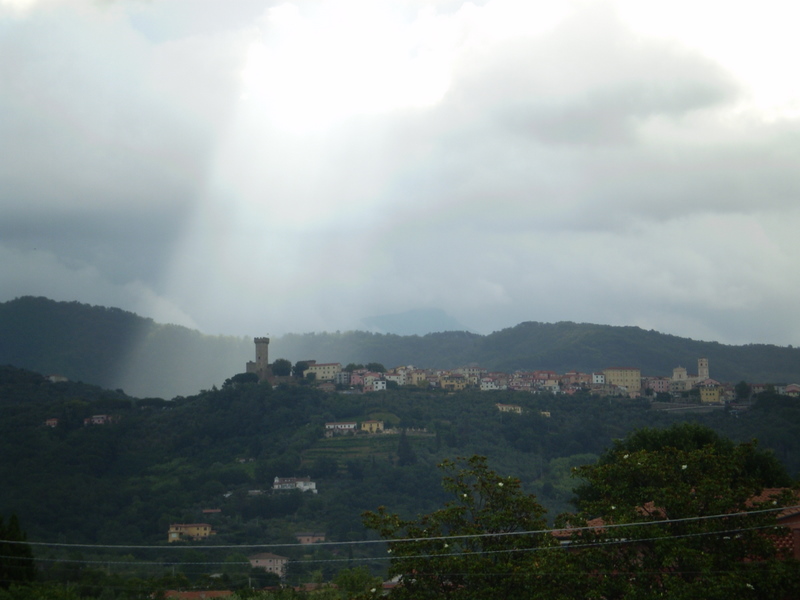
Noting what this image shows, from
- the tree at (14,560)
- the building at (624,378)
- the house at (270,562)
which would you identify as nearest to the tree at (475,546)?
the tree at (14,560)

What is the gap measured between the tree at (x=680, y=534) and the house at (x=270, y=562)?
107 ft

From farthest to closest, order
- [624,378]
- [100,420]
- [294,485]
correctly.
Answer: [624,378]
[100,420]
[294,485]

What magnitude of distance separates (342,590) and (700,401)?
3183 inches

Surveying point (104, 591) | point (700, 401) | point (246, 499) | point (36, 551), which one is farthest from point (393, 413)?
point (104, 591)

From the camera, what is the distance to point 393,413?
92.5m

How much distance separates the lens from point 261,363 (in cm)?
10638

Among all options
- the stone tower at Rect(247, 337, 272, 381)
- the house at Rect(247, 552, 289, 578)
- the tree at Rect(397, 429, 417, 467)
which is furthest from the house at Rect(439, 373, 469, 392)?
the house at Rect(247, 552, 289, 578)

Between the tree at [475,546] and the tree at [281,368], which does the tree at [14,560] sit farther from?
the tree at [281,368]

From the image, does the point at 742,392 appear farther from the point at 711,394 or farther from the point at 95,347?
the point at 95,347

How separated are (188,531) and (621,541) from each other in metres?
51.0

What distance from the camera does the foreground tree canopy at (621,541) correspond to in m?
12.9

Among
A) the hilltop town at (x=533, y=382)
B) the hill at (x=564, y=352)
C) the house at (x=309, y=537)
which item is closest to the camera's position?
the house at (x=309, y=537)

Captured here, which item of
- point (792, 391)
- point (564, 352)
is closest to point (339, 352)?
point (564, 352)

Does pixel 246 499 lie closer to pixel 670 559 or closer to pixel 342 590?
pixel 342 590
